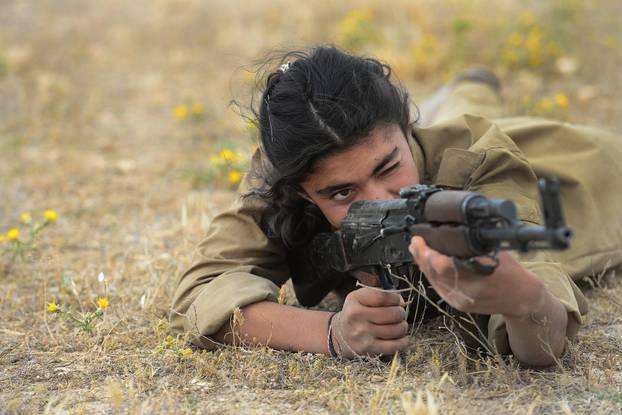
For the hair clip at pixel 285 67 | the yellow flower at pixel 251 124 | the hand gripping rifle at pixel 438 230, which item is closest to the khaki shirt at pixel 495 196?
the yellow flower at pixel 251 124

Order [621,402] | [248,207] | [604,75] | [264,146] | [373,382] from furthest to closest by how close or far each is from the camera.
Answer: [604,75]
[248,207]
[264,146]
[373,382]
[621,402]

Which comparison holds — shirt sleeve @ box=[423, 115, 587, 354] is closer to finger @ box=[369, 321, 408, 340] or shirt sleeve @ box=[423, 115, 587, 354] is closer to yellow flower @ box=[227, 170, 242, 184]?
finger @ box=[369, 321, 408, 340]

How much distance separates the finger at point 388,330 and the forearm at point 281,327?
0.24 meters

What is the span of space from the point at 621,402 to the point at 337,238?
3.42 feet

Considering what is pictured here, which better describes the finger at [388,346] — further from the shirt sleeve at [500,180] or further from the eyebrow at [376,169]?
the eyebrow at [376,169]

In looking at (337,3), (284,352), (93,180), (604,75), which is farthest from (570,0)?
(284,352)

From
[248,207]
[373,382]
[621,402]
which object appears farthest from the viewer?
[248,207]

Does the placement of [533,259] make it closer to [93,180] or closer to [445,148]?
[445,148]

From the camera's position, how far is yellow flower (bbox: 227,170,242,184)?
4.89m

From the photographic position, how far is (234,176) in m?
4.89

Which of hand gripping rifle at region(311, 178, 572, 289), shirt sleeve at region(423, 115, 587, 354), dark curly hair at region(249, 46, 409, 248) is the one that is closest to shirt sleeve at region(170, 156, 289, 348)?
dark curly hair at region(249, 46, 409, 248)

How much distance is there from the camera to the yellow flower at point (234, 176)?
16.1ft

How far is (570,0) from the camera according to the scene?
274 inches

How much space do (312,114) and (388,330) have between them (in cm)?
78
